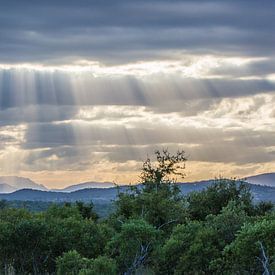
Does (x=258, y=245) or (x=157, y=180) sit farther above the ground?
(x=157, y=180)

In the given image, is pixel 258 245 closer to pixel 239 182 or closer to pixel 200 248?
pixel 200 248

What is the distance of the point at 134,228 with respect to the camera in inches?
2201

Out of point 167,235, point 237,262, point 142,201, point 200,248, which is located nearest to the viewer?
point 237,262

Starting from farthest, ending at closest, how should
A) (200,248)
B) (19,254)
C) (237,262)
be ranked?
(19,254), (200,248), (237,262)

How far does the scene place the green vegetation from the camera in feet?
172

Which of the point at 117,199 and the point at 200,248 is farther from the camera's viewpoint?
the point at 117,199

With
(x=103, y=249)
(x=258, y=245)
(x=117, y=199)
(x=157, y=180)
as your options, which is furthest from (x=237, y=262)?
(x=157, y=180)

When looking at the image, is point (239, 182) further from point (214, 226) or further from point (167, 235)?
point (214, 226)

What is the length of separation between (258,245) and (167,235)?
27762 millimetres

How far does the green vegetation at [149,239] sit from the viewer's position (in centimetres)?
5233

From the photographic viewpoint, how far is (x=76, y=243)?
66.7 meters

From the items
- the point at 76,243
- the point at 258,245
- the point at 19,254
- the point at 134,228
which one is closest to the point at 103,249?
the point at 76,243

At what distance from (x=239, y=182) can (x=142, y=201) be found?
15419mm

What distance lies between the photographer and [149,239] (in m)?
56.9
